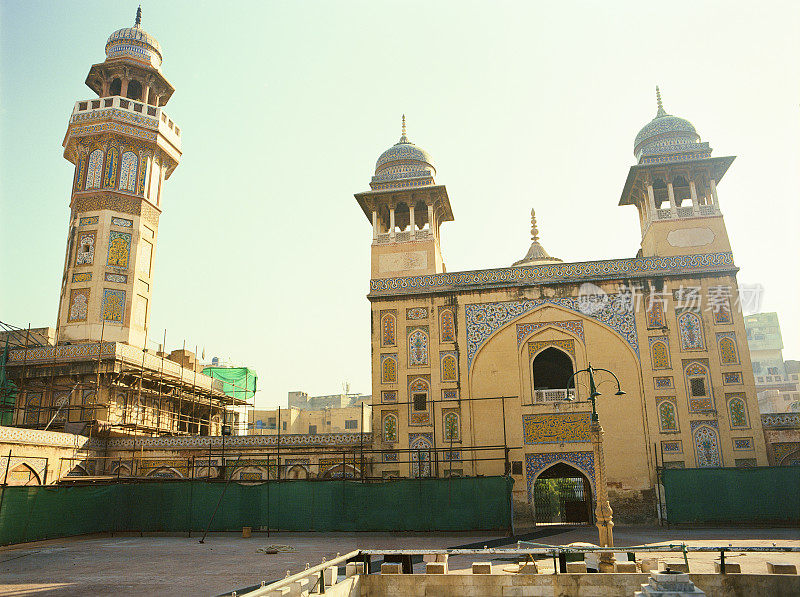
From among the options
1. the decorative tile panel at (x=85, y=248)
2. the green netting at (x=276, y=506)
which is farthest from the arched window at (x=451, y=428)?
the decorative tile panel at (x=85, y=248)

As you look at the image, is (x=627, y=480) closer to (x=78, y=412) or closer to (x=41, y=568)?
(x=41, y=568)

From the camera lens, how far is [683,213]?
23109mm

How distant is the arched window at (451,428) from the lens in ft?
72.0

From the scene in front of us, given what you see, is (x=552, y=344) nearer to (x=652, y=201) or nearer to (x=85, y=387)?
(x=652, y=201)

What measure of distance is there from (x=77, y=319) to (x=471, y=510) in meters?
18.0

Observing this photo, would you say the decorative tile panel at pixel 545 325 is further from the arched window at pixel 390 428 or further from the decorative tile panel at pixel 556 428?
the arched window at pixel 390 428

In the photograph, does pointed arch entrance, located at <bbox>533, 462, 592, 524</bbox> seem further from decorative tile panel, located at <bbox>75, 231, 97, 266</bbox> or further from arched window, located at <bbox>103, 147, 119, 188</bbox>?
arched window, located at <bbox>103, 147, 119, 188</bbox>

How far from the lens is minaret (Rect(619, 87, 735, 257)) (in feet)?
74.7

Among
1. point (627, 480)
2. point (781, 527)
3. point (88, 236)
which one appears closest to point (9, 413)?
point (88, 236)

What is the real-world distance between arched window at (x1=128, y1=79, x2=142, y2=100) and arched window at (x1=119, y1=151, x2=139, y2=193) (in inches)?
151

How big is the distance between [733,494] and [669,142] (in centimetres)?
1244

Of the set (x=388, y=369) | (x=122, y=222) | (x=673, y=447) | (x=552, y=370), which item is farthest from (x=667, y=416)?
(x=122, y=222)

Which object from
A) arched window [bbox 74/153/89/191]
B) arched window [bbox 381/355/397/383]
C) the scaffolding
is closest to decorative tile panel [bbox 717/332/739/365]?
arched window [bbox 381/355/397/383]

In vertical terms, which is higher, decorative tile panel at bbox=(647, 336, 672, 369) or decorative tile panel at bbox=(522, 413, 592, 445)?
decorative tile panel at bbox=(647, 336, 672, 369)
